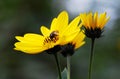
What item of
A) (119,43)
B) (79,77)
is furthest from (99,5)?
(79,77)

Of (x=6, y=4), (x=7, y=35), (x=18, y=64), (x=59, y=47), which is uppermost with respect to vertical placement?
(x=6, y=4)

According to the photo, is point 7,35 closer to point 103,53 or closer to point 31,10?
point 31,10

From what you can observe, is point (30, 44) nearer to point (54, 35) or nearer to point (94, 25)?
point (54, 35)

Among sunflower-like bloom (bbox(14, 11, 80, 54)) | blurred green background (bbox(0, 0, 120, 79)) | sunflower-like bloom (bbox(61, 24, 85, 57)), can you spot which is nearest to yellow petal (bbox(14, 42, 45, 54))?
sunflower-like bloom (bbox(14, 11, 80, 54))

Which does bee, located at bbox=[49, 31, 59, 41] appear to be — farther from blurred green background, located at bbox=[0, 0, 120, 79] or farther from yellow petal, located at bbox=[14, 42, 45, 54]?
blurred green background, located at bbox=[0, 0, 120, 79]

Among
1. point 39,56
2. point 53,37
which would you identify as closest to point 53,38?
point 53,37

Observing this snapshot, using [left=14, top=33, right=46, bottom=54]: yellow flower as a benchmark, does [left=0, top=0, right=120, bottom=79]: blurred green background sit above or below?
above

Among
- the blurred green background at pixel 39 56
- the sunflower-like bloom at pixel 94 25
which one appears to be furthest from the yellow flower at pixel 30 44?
the blurred green background at pixel 39 56
